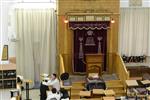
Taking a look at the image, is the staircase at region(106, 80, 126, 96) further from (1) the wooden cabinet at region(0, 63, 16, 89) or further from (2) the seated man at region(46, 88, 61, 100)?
(1) the wooden cabinet at region(0, 63, 16, 89)

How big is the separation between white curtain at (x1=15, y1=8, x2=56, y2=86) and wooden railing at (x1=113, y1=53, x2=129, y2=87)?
9.72ft

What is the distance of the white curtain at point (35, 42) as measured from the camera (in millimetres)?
17359

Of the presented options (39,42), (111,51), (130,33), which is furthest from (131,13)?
(39,42)

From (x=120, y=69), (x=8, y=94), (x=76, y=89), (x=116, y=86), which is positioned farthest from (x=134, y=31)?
(x=8, y=94)

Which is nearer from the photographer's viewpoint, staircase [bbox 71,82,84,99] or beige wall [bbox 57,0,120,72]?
staircase [bbox 71,82,84,99]

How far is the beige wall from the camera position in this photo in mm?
16609

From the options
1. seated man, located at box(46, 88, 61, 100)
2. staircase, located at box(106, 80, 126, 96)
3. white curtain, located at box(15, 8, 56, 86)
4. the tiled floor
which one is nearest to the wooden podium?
staircase, located at box(106, 80, 126, 96)

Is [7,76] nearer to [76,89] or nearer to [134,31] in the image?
[76,89]

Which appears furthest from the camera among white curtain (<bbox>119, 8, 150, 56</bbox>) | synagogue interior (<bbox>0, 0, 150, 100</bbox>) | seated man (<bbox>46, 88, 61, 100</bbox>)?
white curtain (<bbox>119, 8, 150, 56</bbox>)

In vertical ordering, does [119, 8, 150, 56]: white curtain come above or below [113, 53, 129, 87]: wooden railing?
above

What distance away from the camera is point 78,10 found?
16.6 meters

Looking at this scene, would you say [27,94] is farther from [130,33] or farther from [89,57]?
[130,33]

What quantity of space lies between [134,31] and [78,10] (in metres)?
3.23

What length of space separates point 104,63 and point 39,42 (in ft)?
10.3
